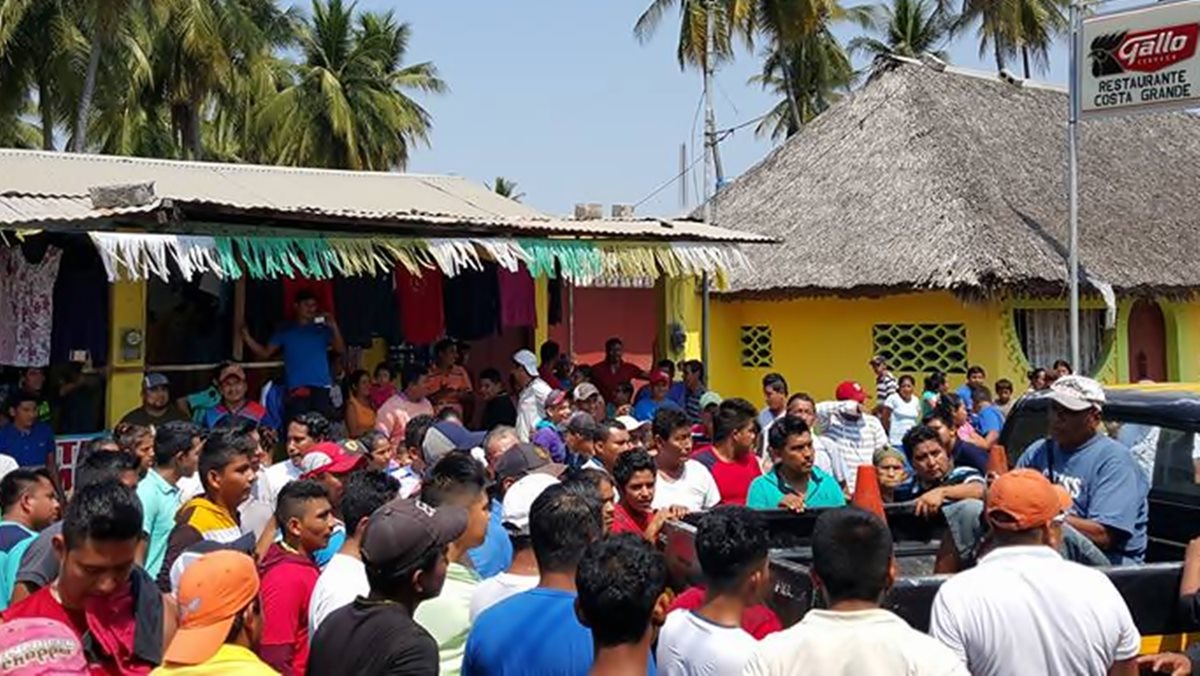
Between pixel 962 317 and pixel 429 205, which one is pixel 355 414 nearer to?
pixel 429 205

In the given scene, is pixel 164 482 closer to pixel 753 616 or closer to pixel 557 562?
pixel 557 562

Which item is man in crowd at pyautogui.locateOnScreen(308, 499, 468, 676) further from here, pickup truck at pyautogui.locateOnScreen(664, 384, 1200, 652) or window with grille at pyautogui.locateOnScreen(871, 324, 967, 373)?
window with grille at pyautogui.locateOnScreen(871, 324, 967, 373)

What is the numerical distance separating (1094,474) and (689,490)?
6.82ft

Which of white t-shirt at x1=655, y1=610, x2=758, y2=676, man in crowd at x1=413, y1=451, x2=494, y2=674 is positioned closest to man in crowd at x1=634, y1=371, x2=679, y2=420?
man in crowd at x1=413, y1=451, x2=494, y2=674

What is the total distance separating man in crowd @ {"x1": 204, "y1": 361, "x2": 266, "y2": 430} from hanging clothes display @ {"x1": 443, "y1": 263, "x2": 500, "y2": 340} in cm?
269

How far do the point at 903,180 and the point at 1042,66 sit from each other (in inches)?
708

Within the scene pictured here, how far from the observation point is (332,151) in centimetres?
3297

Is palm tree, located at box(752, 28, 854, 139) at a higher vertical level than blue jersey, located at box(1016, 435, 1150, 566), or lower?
higher

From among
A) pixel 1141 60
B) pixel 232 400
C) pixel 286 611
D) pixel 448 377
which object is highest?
pixel 1141 60

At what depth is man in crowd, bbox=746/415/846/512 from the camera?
5.78m

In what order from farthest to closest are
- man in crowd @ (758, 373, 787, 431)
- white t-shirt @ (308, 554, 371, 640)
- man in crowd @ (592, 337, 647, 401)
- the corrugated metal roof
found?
man in crowd @ (592, 337, 647, 401) → man in crowd @ (758, 373, 787, 431) → the corrugated metal roof → white t-shirt @ (308, 554, 371, 640)

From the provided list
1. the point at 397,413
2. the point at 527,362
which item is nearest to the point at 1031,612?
the point at 397,413

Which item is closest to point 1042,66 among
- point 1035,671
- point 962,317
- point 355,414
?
point 962,317

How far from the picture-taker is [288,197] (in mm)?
10820
